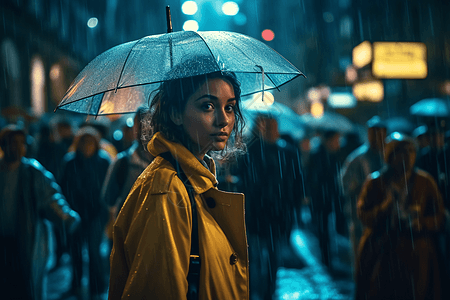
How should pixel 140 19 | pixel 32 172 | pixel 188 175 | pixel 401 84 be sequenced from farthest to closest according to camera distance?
pixel 140 19 < pixel 401 84 < pixel 32 172 < pixel 188 175

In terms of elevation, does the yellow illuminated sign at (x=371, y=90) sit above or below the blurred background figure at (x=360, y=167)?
above

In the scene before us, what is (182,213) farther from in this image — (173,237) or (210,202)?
(210,202)

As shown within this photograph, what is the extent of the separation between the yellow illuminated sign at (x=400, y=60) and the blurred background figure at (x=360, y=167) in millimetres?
8738

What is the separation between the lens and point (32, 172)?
436cm

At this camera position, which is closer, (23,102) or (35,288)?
(35,288)

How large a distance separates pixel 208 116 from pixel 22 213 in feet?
10.4

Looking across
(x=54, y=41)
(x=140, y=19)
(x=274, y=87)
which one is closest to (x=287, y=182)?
(x=274, y=87)

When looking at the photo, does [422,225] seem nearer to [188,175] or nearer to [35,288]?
[188,175]

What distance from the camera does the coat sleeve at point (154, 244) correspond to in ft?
5.41

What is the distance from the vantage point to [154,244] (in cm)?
167

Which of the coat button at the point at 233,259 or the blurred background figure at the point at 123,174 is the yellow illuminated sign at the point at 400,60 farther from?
the coat button at the point at 233,259

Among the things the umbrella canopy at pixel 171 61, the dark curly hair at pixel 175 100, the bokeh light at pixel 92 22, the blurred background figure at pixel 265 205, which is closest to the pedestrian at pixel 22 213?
the blurred background figure at pixel 265 205

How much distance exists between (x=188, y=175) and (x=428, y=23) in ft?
80.9

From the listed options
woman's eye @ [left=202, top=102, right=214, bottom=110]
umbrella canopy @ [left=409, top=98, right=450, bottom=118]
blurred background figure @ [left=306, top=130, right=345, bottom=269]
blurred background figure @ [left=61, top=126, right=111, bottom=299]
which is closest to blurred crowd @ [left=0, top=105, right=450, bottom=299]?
blurred background figure @ [left=61, top=126, right=111, bottom=299]
